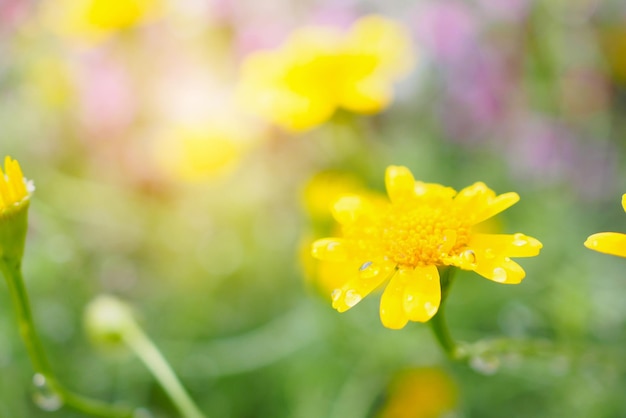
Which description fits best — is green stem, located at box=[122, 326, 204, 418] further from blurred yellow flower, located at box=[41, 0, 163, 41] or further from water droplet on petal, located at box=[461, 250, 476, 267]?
blurred yellow flower, located at box=[41, 0, 163, 41]

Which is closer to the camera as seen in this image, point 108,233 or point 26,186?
point 26,186

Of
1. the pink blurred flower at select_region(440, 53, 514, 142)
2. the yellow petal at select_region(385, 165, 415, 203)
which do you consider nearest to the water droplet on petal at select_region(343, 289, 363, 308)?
the yellow petal at select_region(385, 165, 415, 203)

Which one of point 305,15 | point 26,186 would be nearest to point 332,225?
point 26,186

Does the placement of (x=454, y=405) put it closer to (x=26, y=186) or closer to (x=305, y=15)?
(x=26, y=186)

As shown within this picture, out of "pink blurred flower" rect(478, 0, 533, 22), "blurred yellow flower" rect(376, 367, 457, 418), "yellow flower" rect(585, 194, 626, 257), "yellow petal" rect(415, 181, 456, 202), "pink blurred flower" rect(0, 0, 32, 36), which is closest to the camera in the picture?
"yellow flower" rect(585, 194, 626, 257)

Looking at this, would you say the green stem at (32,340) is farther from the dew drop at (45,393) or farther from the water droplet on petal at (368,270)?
the water droplet on petal at (368,270)

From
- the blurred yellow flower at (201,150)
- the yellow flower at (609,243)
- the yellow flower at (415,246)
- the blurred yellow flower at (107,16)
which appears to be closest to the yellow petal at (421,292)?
Result: the yellow flower at (415,246)
